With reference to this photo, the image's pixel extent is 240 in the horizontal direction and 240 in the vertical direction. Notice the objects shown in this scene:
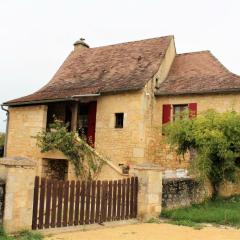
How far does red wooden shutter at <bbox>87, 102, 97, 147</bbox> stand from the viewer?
1983cm

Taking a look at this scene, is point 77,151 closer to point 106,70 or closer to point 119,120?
point 119,120

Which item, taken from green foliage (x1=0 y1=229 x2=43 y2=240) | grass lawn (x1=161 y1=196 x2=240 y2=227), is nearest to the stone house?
grass lawn (x1=161 y1=196 x2=240 y2=227)

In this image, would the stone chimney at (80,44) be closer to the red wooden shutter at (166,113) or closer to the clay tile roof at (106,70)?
the clay tile roof at (106,70)

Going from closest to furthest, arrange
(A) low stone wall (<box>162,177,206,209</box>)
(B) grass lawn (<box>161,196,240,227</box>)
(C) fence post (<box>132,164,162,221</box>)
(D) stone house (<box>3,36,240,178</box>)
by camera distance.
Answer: (B) grass lawn (<box>161,196,240,227</box>) → (C) fence post (<box>132,164,162,221</box>) → (A) low stone wall (<box>162,177,206,209</box>) → (D) stone house (<box>3,36,240,178</box>)

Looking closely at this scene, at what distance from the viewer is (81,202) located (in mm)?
9367

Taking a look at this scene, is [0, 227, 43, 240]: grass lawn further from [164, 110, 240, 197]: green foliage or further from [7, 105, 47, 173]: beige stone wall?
[7, 105, 47, 173]: beige stone wall

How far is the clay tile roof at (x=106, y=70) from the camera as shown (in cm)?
1911

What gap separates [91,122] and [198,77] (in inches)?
222

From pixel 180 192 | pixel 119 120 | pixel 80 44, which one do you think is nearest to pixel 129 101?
pixel 119 120

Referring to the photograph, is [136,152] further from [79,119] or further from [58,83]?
[58,83]

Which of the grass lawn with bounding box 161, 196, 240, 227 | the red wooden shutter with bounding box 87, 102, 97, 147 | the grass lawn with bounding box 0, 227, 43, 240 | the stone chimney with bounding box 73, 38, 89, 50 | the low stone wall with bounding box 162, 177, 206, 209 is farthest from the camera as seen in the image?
the stone chimney with bounding box 73, 38, 89, 50

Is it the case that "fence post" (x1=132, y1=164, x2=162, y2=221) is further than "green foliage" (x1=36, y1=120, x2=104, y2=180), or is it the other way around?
"green foliage" (x1=36, y1=120, x2=104, y2=180)

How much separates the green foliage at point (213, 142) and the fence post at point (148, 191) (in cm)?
252

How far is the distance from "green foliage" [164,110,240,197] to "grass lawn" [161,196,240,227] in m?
1.24
